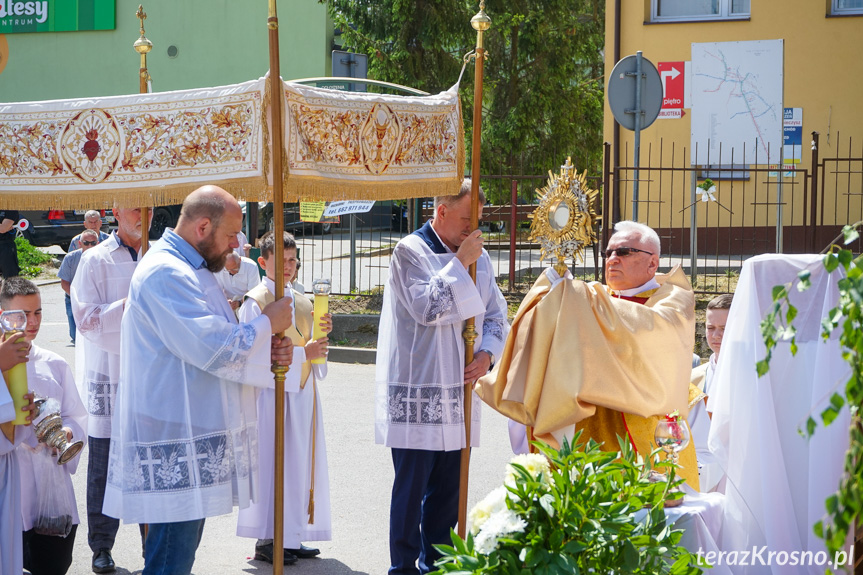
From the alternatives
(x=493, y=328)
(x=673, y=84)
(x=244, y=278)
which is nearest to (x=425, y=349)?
(x=493, y=328)

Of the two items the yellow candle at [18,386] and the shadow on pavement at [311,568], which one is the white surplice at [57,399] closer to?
the yellow candle at [18,386]

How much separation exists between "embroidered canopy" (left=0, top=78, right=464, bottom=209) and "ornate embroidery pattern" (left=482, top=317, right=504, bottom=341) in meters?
0.89

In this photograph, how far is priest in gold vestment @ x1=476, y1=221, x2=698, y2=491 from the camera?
3.84 m

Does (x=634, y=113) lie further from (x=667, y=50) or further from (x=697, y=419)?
(x=667, y=50)

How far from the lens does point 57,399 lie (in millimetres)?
4543

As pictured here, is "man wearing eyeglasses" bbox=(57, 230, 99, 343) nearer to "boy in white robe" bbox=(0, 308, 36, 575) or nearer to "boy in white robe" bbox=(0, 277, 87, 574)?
"boy in white robe" bbox=(0, 277, 87, 574)

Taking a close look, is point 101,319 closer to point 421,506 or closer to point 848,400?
point 421,506

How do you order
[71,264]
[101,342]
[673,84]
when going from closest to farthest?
[101,342], [71,264], [673,84]

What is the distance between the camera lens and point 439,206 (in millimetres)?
4918

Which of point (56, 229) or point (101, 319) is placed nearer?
point (101, 319)

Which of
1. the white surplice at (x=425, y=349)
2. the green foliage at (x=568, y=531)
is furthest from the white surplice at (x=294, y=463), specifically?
the green foliage at (x=568, y=531)

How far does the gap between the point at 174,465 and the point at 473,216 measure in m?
1.85

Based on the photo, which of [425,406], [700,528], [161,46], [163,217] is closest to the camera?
[700,528]

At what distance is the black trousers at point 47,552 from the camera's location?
177 inches
